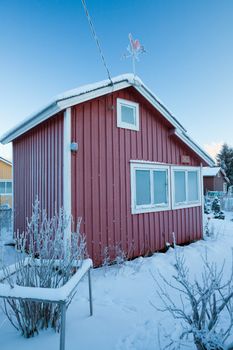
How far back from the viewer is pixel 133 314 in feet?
9.92

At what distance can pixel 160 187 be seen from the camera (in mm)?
6500

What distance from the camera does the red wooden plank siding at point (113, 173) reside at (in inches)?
193

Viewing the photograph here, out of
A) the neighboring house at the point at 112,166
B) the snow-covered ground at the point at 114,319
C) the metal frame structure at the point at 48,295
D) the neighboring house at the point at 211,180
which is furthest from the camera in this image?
the neighboring house at the point at 211,180

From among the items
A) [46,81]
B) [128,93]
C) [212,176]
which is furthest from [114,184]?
[212,176]

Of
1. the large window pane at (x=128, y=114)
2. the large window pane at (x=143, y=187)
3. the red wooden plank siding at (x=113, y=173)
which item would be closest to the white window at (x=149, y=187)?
the large window pane at (x=143, y=187)

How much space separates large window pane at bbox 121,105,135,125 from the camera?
19.1 feet

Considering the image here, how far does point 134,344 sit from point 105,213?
3008 mm

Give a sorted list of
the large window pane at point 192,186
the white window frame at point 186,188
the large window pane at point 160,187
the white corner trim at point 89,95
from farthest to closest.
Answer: the large window pane at point 192,186 → the white window frame at point 186,188 → the large window pane at point 160,187 → the white corner trim at point 89,95

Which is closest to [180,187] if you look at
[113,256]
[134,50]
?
[113,256]

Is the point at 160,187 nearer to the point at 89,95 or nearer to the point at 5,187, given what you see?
the point at 89,95

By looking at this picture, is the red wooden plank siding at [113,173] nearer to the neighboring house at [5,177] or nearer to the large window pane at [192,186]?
the large window pane at [192,186]

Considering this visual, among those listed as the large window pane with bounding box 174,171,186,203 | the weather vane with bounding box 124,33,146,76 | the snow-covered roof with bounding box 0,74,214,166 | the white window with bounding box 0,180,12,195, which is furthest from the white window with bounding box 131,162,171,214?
the white window with bounding box 0,180,12,195

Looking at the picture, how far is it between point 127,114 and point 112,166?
156 centimetres

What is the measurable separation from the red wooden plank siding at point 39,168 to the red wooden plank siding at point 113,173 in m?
0.48
